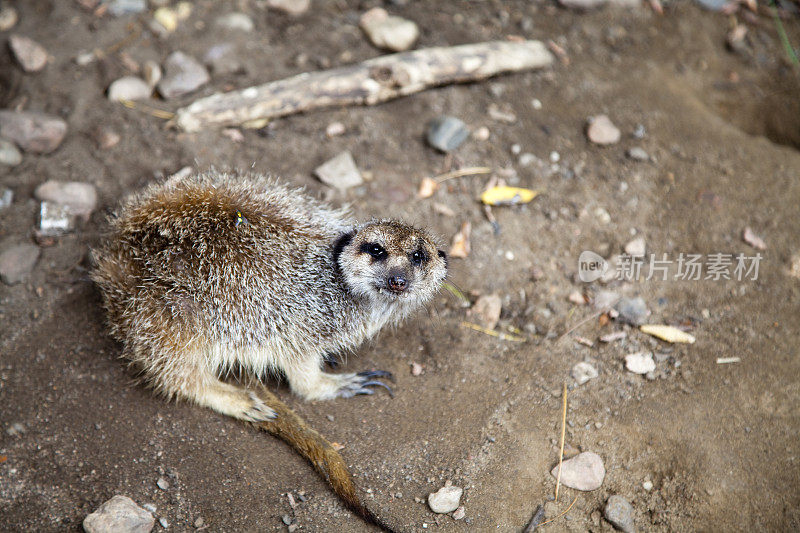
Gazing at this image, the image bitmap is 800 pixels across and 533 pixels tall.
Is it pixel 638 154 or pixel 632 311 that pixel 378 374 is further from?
pixel 638 154

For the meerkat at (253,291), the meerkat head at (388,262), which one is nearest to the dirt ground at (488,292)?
the meerkat at (253,291)

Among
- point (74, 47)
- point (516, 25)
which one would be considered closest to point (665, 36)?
point (516, 25)

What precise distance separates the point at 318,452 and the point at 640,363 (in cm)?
203

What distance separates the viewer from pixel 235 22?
16.3ft

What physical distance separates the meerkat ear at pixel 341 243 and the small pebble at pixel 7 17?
11.9ft

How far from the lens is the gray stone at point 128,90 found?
14.9ft

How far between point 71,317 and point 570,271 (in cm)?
328

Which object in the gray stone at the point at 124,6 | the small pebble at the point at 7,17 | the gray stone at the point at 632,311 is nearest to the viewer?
the gray stone at the point at 632,311

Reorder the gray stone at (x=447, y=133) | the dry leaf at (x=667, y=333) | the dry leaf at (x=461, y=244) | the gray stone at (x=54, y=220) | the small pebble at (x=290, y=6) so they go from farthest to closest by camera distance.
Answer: the small pebble at (x=290, y=6) → the gray stone at (x=447, y=133) → the dry leaf at (x=461, y=244) → the gray stone at (x=54, y=220) → the dry leaf at (x=667, y=333)

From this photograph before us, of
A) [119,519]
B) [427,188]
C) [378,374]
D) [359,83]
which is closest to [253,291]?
[378,374]

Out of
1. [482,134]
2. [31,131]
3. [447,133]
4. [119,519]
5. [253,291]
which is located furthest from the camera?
[482,134]

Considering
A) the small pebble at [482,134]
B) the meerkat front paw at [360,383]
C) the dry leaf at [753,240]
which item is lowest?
the meerkat front paw at [360,383]

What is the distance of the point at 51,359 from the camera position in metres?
3.53

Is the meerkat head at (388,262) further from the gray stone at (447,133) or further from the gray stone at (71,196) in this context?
the gray stone at (71,196)
